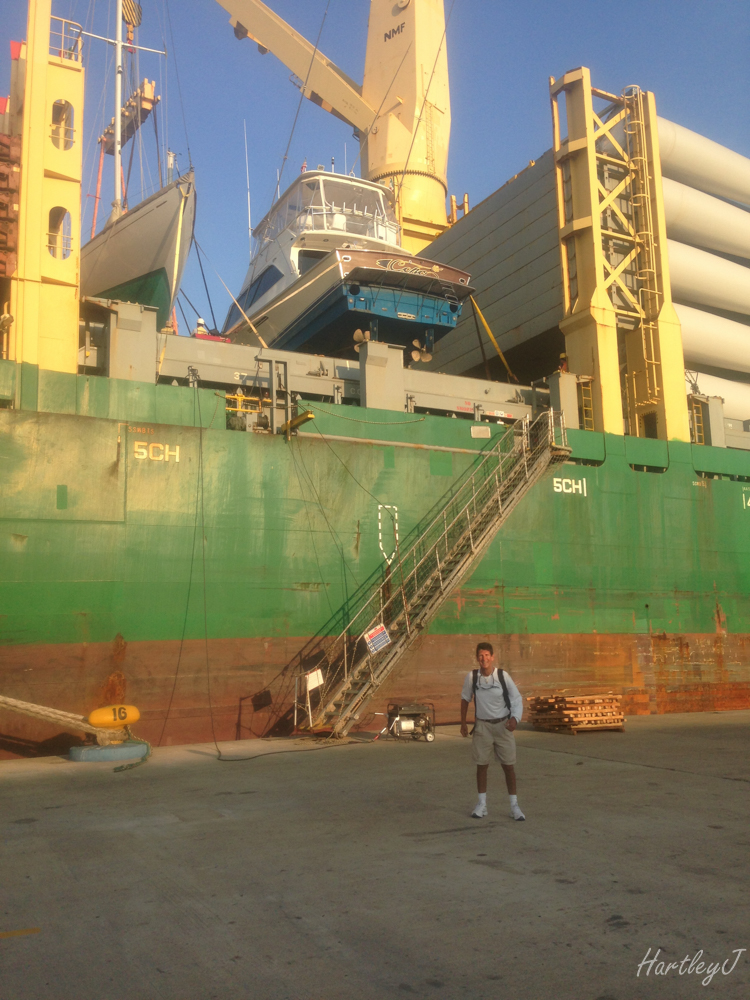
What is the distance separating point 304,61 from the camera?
29906mm

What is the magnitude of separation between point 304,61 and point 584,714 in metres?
27.3

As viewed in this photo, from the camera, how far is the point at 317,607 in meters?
13.9

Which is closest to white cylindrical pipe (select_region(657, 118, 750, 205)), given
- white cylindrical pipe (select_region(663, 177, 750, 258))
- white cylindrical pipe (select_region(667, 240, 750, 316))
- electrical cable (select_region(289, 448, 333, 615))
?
white cylindrical pipe (select_region(663, 177, 750, 258))

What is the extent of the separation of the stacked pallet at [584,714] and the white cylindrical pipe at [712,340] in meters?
12.8

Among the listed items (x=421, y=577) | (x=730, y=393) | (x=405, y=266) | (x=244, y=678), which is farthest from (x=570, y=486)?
(x=730, y=393)

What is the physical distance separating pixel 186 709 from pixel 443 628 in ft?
16.6

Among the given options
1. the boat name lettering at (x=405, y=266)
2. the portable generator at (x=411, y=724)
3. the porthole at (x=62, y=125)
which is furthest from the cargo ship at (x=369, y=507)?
the boat name lettering at (x=405, y=266)

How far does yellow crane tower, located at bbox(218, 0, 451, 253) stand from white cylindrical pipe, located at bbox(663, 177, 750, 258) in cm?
1011

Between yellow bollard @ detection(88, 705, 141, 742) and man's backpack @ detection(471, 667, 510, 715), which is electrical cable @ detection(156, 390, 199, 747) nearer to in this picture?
yellow bollard @ detection(88, 705, 141, 742)

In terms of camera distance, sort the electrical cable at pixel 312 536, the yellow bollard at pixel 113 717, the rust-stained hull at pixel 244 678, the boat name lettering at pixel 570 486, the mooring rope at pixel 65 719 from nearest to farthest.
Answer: the mooring rope at pixel 65 719 < the yellow bollard at pixel 113 717 < the rust-stained hull at pixel 244 678 < the electrical cable at pixel 312 536 < the boat name lettering at pixel 570 486

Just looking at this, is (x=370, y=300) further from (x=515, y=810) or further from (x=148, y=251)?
(x=515, y=810)

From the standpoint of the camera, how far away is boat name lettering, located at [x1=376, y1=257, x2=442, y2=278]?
18.4m

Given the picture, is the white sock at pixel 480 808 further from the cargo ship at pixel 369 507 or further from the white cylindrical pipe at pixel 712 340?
the white cylindrical pipe at pixel 712 340

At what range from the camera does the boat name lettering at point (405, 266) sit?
18.4 meters
